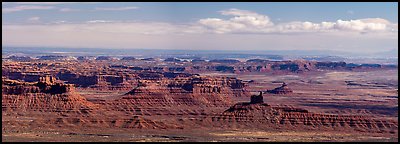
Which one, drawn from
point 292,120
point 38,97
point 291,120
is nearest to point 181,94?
point 38,97

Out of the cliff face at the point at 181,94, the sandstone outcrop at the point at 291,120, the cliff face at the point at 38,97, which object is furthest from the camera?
the cliff face at the point at 181,94

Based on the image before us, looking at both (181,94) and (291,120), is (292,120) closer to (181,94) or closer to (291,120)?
(291,120)

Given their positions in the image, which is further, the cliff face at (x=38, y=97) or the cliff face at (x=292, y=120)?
the cliff face at (x=38, y=97)

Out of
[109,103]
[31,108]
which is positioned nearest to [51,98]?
[31,108]

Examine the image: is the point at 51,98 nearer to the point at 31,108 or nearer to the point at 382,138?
the point at 31,108

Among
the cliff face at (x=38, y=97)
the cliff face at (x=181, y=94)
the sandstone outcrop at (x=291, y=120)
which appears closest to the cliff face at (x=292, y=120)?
the sandstone outcrop at (x=291, y=120)

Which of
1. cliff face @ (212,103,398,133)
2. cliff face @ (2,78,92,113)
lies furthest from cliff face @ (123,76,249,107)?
cliff face @ (212,103,398,133)

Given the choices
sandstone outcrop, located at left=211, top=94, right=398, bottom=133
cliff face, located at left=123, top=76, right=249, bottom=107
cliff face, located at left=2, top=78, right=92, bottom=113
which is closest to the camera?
sandstone outcrop, located at left=211, top=94, right=398, bottom=133

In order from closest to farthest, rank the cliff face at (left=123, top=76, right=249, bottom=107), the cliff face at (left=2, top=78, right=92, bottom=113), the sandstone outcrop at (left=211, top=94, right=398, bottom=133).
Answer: the sandstone outcrop at (left=211, top=94, right=398, bottom=133) → the cliff face at (left=2, top=78, right=92, bottom=113) → the cliff face at (left=123, top=76, right=249, bottom=107)

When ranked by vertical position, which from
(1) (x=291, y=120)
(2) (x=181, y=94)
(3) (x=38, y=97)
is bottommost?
(2) (x=181, y=94)

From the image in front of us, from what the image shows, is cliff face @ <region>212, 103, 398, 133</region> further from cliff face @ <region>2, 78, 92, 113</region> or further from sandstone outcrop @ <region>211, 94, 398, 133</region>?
cliff face @ <region>2, 78, 92, 113</region>

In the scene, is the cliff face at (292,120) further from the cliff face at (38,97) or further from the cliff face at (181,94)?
the cliff face at (181,94)
